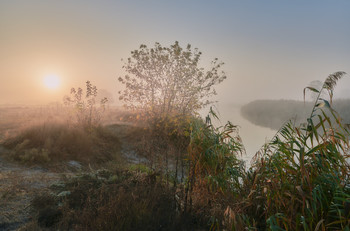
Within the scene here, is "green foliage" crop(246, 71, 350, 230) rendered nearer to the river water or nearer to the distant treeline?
the river water

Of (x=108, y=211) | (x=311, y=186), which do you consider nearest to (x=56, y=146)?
(x=108, y=211)

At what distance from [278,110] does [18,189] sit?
40302mm

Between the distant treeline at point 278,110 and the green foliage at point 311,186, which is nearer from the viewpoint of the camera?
the green foliage at point 311,186

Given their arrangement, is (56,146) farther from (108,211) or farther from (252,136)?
(252,136)

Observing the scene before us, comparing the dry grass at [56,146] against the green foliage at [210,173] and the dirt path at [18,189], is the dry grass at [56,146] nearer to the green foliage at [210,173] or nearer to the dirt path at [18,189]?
the dirt path at [18,189]

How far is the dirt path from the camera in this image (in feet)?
13.8

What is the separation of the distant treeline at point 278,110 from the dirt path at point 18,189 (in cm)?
2820

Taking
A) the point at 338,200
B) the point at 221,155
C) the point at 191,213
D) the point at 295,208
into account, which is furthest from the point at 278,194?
the point at 191,213

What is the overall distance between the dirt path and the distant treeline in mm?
28198

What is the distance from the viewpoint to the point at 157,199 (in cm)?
477

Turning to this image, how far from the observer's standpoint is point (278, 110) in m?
39.5

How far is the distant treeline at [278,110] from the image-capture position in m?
30.8

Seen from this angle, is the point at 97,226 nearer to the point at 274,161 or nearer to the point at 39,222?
the point at 39,222

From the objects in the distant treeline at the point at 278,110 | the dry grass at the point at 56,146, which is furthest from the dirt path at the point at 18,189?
the distant treeline at the point at 278,110
